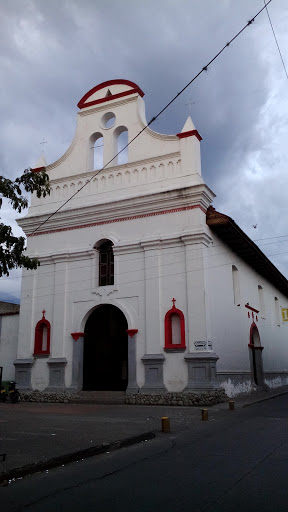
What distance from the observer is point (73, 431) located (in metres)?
9.77

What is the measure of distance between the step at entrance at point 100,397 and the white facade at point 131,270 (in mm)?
635

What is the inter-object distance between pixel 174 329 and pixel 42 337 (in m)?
6.24

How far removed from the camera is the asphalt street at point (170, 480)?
16.1 feet

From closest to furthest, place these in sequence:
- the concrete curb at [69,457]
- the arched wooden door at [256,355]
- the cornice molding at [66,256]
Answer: the concrete curb at [69,457] → the cornice molding at [66,256] → the arched wooden door at [256,355]

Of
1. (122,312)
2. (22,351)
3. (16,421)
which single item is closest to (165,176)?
(122,312)

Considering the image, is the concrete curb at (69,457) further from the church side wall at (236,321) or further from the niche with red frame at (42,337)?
the niche with red frame at (42,337)

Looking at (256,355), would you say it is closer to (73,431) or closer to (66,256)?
(66,256)

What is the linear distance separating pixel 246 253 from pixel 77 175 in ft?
29.9

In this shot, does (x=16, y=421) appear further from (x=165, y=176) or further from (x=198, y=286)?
(x=165, y=176)

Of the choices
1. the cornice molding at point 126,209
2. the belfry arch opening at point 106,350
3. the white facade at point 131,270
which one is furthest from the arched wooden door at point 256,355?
the cornice molding at point 126,209

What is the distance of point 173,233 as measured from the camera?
59.3ft

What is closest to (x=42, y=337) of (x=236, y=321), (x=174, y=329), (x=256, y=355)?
(x=174, y=329)

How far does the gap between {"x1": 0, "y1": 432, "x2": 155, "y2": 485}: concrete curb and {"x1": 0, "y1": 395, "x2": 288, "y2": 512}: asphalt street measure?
12cm

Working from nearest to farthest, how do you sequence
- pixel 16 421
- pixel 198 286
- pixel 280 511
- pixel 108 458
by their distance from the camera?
pixel 280 511, pixel 108 458, pixel 16 421, pixel 198 286
